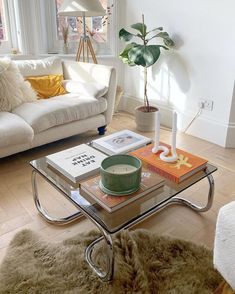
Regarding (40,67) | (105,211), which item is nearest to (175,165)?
(105,211)

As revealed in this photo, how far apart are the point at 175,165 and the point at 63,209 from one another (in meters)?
0.77

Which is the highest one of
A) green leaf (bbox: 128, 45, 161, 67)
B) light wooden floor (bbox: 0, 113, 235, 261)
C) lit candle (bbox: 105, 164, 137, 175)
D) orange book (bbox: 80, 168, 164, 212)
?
green leaf (bbox: 128, 45, 161, 67)

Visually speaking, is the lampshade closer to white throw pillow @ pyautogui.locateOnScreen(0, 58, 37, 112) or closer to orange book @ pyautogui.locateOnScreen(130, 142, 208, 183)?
white throw pillow @ pyautogui.locateOnScreen(0, 58, 37, 112)

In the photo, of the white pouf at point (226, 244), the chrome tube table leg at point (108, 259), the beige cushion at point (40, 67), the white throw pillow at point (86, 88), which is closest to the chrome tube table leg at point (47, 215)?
the chrome tube table leg at point (108, 259)

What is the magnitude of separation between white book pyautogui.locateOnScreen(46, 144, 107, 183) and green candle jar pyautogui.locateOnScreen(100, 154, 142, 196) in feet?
0.47

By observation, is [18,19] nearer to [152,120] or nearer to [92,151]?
[152,120]

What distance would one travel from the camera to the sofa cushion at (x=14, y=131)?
78.0 inches

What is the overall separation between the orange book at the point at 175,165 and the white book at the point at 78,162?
0.71 feet

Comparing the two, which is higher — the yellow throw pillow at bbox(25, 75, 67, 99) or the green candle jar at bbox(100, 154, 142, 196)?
the yellow throw pillow at bbox(25, 75, 67, 99)

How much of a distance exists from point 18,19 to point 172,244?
2.68 metres

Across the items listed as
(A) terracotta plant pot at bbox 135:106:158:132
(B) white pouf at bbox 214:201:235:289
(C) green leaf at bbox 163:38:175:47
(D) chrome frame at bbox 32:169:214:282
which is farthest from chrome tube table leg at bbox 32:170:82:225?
(C) green leaf at bbox 163:38:175:47

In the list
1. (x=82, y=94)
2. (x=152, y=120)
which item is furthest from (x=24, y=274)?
(x=152, y=120)

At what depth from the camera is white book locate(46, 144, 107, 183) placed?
52.8 inches

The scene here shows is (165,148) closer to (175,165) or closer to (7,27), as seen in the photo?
(175,165)
